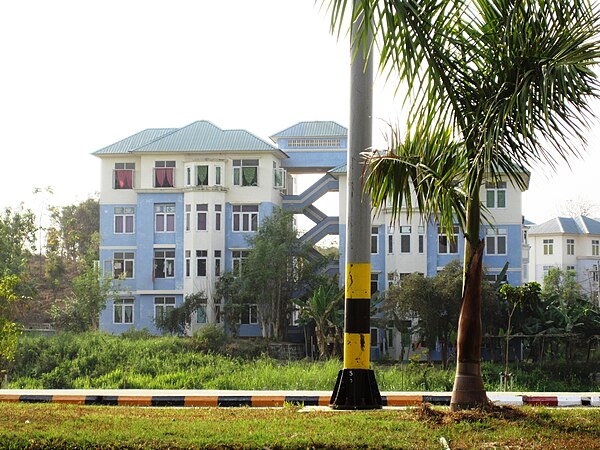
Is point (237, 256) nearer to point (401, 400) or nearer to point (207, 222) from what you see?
point (207, 222)

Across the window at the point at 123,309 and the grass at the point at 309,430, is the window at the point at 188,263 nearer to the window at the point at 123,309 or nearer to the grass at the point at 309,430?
the window at the point at 123,309

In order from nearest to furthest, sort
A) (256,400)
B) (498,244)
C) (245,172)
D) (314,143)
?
(256,400), (498,244), (245,172), (314,143)

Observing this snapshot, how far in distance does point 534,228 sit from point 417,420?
64990mm

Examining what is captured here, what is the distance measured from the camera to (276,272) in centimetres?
3841

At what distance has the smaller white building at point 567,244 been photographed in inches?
2729

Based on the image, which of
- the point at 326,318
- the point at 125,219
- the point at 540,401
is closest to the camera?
the point at 540,401

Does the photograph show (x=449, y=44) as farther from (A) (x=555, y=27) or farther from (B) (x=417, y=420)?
(B) (x=417, y=420)

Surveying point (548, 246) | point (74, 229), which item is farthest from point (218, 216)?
point (548, 246)

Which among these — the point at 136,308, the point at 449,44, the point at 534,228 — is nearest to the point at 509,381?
the point at 449,44

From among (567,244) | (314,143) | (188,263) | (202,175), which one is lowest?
(188,263)

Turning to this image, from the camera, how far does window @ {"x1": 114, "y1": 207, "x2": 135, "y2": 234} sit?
42812 millimetres

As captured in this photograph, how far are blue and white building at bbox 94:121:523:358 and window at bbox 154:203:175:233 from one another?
0.05 m

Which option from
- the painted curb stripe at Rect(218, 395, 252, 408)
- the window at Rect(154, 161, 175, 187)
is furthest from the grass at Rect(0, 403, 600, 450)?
the window at Rect(154, 161, 175, 187)

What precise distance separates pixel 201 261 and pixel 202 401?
2730 cm
